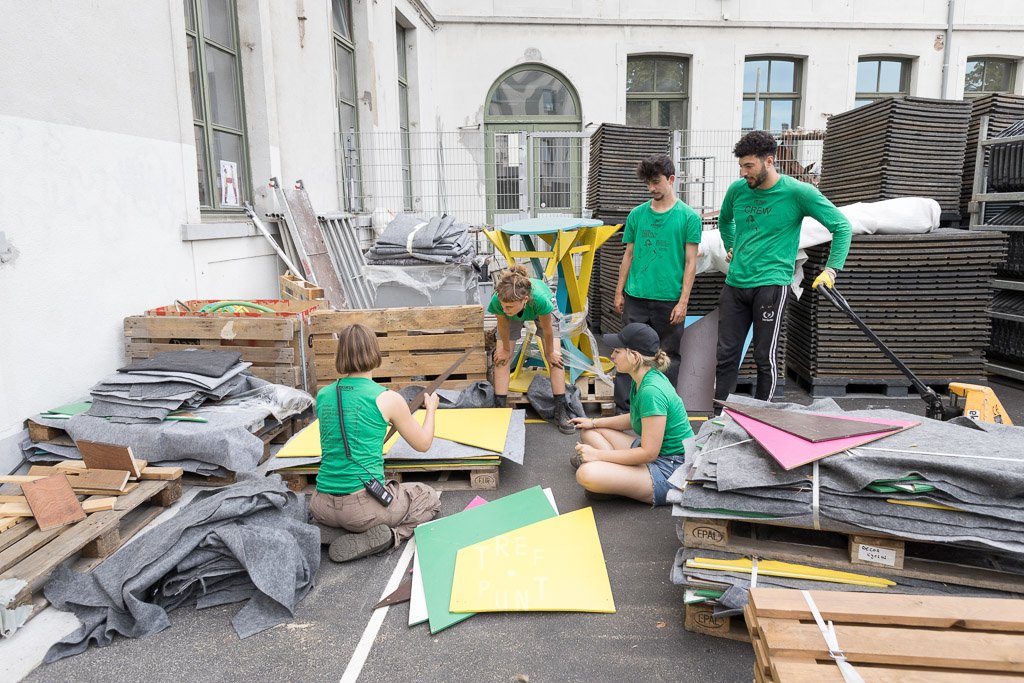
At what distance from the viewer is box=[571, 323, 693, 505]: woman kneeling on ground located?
148 inches

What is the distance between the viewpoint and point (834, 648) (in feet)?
6.57

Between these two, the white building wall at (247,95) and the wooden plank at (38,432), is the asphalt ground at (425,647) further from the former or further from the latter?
the white building wall at (247,95)

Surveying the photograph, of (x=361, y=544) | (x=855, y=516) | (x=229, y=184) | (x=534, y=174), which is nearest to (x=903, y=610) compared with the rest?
(x=855, y=516)

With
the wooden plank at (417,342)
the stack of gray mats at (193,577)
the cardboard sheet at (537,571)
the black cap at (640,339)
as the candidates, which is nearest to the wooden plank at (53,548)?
the stack of gray mats at (193,577)

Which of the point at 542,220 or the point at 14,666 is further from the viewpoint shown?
the point at 542,220

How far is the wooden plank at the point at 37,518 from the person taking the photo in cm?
343

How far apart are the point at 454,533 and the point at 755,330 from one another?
2.89 meters

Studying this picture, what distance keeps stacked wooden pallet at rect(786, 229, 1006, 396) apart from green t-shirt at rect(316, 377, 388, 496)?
4680 mm

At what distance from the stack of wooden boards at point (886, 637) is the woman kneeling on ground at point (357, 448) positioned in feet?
6.37

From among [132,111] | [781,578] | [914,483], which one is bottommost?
[781,578]

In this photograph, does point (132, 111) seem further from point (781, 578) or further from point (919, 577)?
point (919, 577)

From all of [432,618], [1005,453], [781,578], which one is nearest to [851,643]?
[781,578]

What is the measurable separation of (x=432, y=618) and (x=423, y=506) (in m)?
0.96

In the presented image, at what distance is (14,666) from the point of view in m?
2.74
